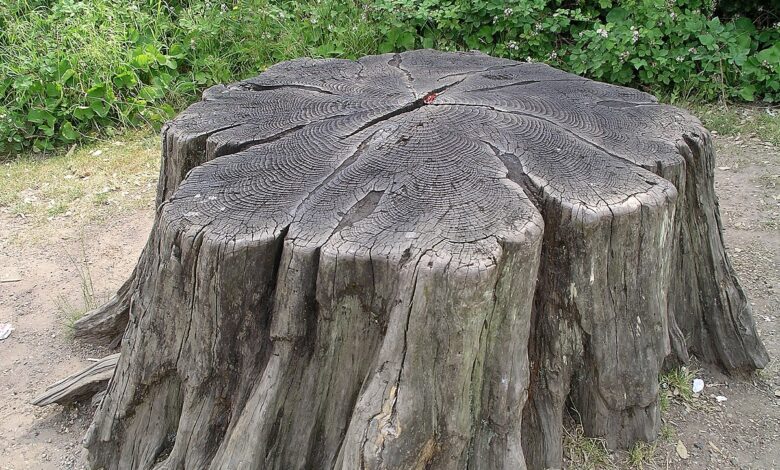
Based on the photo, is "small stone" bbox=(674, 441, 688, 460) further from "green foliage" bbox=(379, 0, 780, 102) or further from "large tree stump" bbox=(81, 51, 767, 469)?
"green foliage" bbox=(379, 0, 780, 102)

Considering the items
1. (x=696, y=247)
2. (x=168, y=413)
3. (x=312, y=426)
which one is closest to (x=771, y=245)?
(x=696, y=247)

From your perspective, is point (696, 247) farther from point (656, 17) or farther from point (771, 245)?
point (656, 17)

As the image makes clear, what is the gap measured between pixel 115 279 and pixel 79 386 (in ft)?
3.50

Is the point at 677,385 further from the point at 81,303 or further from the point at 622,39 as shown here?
the point at 622,39

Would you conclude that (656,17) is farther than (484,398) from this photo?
Yes

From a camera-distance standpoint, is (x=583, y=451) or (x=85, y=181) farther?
(x=85, y=181)

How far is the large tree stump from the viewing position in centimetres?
181

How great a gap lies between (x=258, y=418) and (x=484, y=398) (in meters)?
0.63

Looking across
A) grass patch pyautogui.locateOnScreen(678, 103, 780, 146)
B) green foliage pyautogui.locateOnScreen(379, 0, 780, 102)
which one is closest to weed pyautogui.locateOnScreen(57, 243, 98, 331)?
green foliage pyautogui.locateOnScreen(379, 0, 780, 102)

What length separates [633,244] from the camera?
204cm

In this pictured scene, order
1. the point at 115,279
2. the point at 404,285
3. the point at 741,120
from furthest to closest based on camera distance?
1. the point at 741,120
2. the point at 115,279
3. the point at 404,285

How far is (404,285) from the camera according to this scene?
1764mm

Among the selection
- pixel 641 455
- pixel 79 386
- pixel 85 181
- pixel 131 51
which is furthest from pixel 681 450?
pixel 131 51

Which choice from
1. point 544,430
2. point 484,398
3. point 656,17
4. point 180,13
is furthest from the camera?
point 180,13
